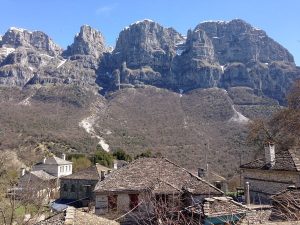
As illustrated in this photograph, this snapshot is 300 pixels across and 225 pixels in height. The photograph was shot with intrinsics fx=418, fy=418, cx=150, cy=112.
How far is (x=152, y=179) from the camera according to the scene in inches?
862

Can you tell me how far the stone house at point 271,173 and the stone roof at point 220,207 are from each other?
6.64 meters

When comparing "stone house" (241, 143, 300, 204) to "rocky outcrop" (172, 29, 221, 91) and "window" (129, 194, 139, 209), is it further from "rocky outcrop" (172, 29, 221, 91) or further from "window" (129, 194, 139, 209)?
"rocky outcrop" (172, 29, 221, 91)

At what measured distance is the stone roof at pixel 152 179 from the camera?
68.4 feet

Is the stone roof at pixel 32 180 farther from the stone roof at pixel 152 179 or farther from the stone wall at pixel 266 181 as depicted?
the stone wall at pixel 266 181

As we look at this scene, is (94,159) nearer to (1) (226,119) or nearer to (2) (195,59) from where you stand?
(1) (226,119)

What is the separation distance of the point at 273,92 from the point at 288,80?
10914 mm

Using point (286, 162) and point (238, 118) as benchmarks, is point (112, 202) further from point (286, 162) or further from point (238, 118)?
point (238, 118)

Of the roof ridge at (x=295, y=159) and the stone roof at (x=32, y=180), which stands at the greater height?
the roof ridge at (x=295, y=159)

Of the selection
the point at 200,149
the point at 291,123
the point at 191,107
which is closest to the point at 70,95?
the point at 191,107

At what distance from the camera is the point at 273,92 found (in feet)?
516

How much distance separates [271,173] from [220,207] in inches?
338

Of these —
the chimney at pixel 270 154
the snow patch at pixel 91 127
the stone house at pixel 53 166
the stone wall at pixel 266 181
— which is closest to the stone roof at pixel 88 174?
the stone house at pixel 53 166

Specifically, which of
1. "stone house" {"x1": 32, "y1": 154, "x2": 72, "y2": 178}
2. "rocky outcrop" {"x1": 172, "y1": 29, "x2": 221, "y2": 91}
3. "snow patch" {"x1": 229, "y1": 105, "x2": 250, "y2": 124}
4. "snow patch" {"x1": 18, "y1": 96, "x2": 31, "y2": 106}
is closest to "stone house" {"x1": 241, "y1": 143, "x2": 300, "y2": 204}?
"stone house" {"x1": 32, "y1": 154, "x2": 72, "y2": 178}

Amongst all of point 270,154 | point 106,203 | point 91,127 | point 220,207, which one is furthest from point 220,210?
point 91,127
